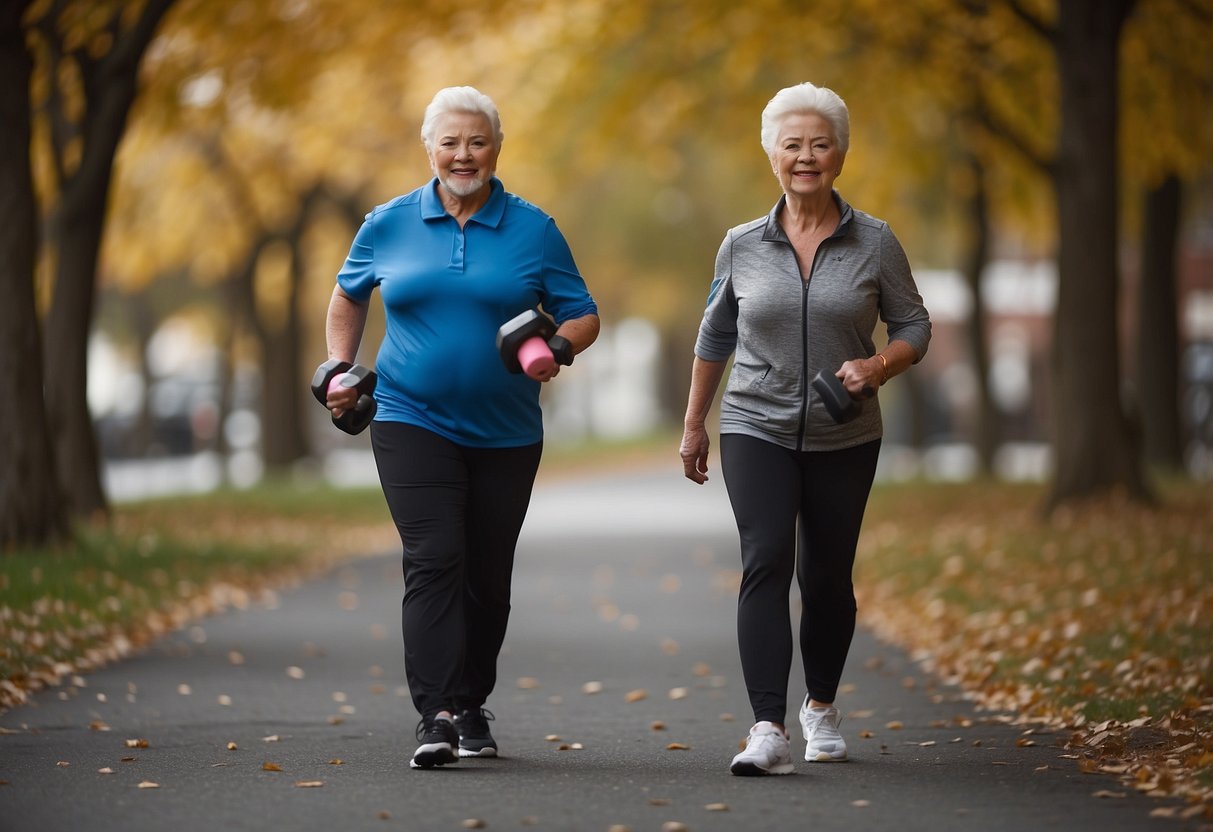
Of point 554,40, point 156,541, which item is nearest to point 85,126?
point 156,541

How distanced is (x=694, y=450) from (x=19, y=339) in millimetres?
7453

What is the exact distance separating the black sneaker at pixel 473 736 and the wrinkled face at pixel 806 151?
2.06 m

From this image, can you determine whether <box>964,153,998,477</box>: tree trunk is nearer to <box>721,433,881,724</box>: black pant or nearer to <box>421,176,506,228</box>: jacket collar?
<box>721,433,881,724</box>: black pant

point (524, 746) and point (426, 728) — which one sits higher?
point (426, 728)

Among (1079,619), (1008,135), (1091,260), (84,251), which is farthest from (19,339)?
(1008,135)

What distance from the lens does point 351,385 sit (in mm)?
6445

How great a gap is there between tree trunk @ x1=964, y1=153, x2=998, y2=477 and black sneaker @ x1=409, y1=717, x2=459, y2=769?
20.7m

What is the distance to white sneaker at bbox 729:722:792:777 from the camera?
6242 mm

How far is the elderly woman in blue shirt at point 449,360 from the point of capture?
6.49 m

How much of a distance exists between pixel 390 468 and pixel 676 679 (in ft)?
10.2

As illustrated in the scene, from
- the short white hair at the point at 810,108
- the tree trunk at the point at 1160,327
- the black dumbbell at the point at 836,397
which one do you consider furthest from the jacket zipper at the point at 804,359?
the tree trunk at the point at 1160,327

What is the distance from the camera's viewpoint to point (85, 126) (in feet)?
52.2

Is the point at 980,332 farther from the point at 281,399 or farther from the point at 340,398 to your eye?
the point at 340,398

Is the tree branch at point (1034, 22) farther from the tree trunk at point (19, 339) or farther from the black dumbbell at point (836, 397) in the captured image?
the black dumbbell at point (836, 397)
